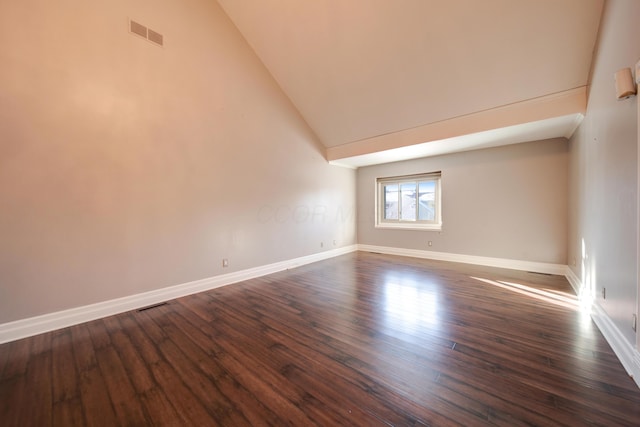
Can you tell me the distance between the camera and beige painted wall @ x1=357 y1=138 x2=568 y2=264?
3766 millimetres

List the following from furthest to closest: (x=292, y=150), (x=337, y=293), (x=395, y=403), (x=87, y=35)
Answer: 1. (x=292, y=150)
2. (x=337, y=293)
3. (x=87, y=35)
4. (x=395, y=403)

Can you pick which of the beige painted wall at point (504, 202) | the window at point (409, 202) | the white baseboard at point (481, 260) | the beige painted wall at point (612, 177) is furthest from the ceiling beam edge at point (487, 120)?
the white baseboard at point (481, 260)

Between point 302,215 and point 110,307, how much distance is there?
3.06 m

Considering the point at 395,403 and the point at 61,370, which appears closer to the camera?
the point at 395,403

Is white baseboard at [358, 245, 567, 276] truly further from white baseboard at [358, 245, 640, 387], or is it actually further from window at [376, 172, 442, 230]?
window at [376, 172, 442, 230]

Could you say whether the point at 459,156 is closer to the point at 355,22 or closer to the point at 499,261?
the point at 499,261

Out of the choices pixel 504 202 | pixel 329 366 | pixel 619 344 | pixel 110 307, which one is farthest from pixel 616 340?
pixel 110 307

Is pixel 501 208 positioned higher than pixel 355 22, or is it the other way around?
pixel 355 22

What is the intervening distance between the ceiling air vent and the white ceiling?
120 centimetres

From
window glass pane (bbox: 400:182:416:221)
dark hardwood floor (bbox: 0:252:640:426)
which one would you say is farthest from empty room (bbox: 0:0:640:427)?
window glass pane (bbox: 400:182:416:221)

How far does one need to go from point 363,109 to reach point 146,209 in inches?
138

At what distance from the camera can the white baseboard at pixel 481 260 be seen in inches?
150

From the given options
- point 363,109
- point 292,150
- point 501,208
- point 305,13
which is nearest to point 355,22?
point 305,13

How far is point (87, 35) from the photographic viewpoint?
245 cm
